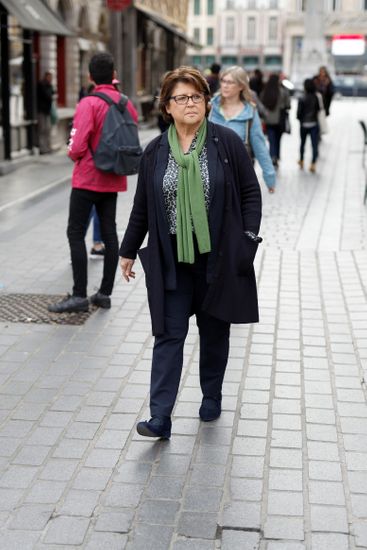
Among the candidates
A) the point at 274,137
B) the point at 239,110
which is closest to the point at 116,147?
the point at 239,110

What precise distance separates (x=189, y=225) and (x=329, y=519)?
57.0 inches

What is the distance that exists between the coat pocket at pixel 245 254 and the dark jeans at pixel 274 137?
503 inches

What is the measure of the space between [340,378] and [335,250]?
414 cm

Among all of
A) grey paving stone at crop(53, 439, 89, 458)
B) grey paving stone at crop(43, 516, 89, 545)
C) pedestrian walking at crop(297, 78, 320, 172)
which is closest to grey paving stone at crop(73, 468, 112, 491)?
grey paving stone at crop(53, 439, 89, 458)

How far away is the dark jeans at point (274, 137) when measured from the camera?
56.1ft

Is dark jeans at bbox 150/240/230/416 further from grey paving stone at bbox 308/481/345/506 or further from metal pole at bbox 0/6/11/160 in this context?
metal pole at bbox 0/6/11/160

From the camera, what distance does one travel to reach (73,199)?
22.9 feet

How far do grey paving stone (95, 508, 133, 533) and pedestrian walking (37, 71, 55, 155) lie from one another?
16035 millimetres

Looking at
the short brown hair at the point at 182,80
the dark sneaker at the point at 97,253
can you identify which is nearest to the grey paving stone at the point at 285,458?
the short brown hair at the point at 182,80

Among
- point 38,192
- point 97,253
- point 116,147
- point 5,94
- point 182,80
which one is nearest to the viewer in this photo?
point 182,80

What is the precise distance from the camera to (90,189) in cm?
693

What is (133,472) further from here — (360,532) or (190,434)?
(360,532)

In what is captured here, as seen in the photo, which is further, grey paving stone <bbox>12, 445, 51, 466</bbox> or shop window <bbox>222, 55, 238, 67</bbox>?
shop window <bbox>222, 55, 238, 67</bbox>

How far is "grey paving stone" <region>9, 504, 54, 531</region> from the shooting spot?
146 inches
